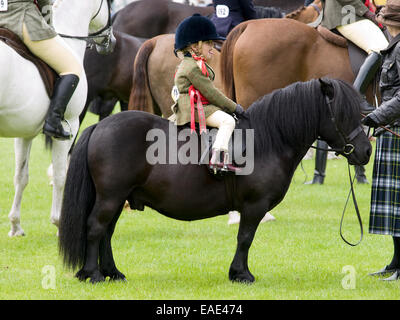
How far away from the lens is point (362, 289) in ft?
17.7

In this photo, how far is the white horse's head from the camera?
23.8ft

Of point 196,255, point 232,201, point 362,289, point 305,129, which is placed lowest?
point 196,255

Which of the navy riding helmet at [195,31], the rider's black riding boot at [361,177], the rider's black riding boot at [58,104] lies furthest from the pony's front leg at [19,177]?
the rider's black riding boot at [361,177]

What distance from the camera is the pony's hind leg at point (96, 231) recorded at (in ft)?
17.4

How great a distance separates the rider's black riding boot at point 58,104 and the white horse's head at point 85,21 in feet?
3.06

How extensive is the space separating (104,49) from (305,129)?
3086 mm

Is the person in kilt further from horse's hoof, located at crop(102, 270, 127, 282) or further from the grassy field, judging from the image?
horse's hoof, located at crop(102, 270, 127, 282)

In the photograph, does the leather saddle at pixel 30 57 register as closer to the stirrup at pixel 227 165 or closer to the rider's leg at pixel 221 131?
the rider's leg at pixel 221 131

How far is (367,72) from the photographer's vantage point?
25.0ft

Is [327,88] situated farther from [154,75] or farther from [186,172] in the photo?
[154,75]

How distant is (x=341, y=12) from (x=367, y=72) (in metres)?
0.81
